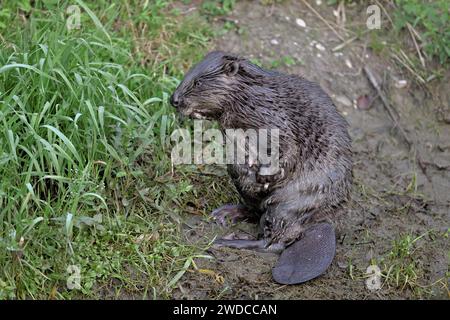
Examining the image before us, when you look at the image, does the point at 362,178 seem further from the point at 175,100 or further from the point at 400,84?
the point at 175,100

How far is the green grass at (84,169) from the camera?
376cm

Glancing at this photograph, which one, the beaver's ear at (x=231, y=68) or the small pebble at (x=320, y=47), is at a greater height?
the small pebble at (x=320, y=47)

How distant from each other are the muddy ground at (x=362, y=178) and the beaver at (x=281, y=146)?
163mm

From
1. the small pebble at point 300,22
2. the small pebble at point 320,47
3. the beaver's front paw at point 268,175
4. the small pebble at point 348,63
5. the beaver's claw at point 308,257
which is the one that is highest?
the small pebble at point 300,22

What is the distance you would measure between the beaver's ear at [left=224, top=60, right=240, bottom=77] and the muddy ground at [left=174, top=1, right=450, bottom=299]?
32.6 inches

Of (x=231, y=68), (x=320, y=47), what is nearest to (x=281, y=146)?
(x=231, y=68)

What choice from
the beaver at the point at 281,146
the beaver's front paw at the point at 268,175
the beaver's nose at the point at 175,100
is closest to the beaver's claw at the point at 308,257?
the beaver at the point at 281,146

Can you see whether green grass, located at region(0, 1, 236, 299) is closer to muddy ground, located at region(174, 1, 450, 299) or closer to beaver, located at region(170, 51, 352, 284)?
muddy ground, located at region(174, 1, 450, 299)

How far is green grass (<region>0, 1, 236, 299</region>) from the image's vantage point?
3.76 metres

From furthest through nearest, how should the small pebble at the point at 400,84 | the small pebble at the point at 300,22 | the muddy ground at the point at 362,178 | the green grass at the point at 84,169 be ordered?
1. the small pebble at the point at 300,22
2. the small pebble at the point at 400,84
3. the muddy ground at the point at 362,178
4. the green grass at the point at 84,169

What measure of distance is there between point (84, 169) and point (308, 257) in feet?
3.92

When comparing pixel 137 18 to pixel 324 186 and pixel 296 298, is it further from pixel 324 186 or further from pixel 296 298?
pixel 296 298

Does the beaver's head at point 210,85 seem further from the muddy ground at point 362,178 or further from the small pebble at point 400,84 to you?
the small pebble at point 400,84

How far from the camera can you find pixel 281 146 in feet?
13.5
